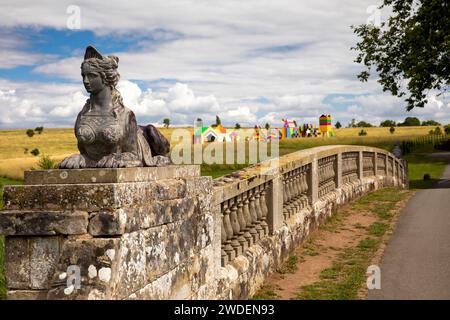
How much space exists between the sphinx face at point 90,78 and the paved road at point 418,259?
4147 mm

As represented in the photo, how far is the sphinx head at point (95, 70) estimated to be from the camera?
4.53 metres

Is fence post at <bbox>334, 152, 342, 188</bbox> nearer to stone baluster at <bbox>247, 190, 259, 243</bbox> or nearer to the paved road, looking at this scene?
the paved road

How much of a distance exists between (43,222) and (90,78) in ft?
4.24

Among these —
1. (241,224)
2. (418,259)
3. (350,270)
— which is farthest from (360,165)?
(241,224)

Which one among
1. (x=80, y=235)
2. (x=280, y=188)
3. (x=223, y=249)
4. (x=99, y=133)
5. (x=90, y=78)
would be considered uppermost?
(x=90, y=78)

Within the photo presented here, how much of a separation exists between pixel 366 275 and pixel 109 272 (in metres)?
4.67

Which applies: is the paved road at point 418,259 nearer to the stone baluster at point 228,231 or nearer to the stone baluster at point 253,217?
the stone baluster at point 253,217

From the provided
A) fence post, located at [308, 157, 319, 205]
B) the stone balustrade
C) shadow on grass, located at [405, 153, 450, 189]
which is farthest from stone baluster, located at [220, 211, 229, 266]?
shadow on grass, located at [405, 153, 450, 189]

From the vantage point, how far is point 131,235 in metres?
4.06

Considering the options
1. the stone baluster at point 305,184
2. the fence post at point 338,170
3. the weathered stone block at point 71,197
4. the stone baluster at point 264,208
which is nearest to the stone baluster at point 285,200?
the stone baluster at point 264,208

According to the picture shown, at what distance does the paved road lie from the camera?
679 centimetres

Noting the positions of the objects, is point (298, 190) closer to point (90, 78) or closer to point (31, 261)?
point (90, 78)

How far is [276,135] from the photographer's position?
219ft

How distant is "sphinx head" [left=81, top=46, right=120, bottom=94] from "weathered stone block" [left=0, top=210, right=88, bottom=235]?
3.87 ft
